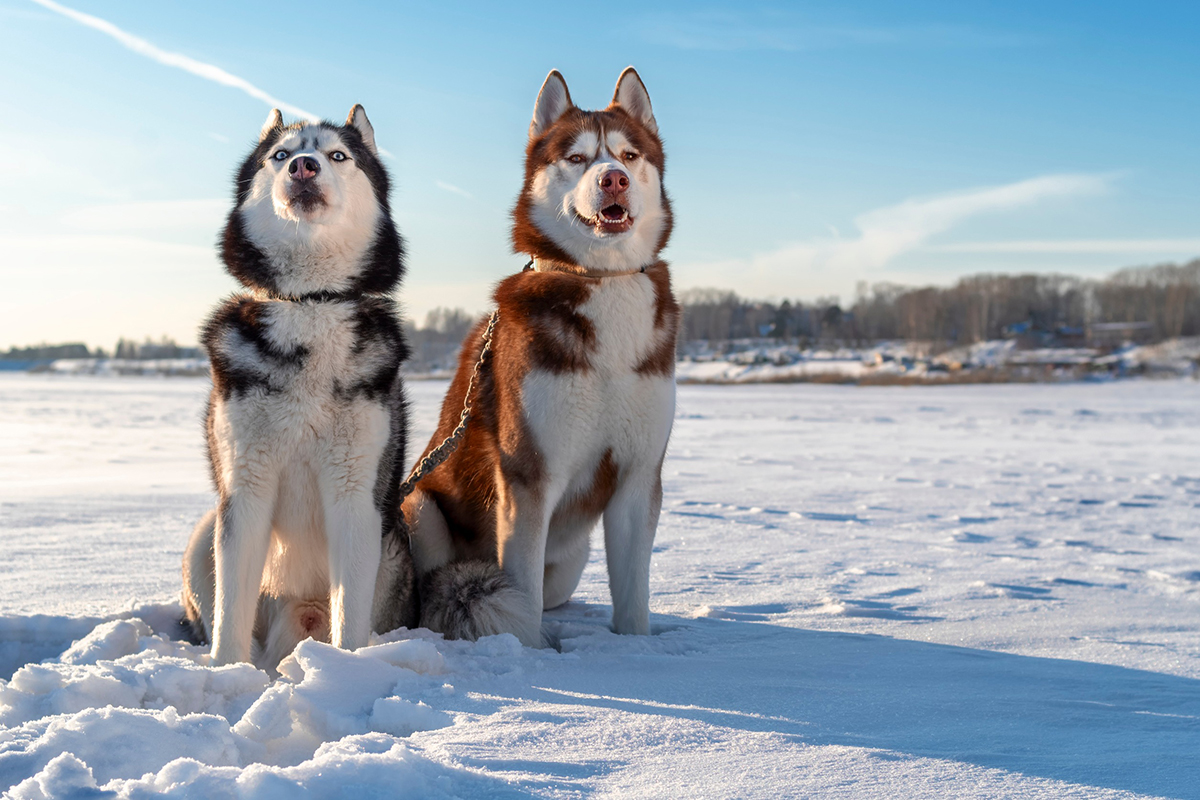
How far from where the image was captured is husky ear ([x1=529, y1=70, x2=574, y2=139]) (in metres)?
3.57

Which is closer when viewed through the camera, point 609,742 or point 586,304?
point 609,742

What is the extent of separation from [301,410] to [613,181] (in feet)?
4.62

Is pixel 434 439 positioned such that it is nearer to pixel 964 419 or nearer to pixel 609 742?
pixel 609 742

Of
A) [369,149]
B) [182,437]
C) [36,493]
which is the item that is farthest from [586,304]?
[182,437]

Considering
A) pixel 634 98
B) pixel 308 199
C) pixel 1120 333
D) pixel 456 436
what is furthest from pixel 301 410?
→ pixel 1120 333

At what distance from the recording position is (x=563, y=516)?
11.1 ft

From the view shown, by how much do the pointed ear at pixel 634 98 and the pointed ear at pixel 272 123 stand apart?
1.43 meters

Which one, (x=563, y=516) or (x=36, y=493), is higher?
(x=563, y=516)

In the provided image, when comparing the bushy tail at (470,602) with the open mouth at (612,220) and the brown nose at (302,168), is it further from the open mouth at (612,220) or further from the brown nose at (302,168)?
the brown nose at (302,168)

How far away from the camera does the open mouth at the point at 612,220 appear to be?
316cm

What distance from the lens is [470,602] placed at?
10.2 feet

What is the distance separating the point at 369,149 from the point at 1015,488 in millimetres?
7413

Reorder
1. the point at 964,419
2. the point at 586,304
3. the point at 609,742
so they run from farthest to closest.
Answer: the point at 964,419 < the point at 586,304 < the point at 609,742

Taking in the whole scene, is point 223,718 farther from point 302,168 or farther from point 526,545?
point 302,168
